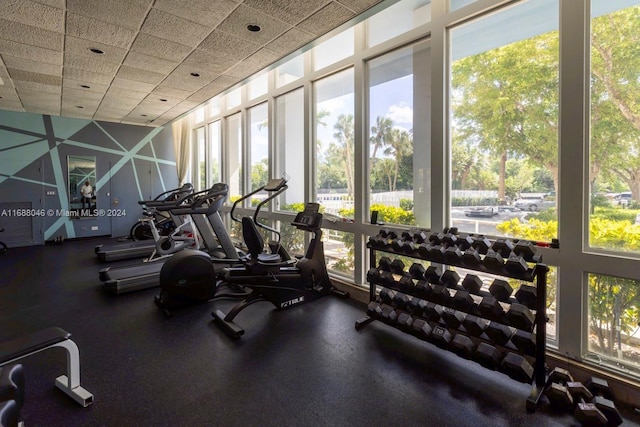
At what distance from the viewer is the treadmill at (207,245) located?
13.4 ft

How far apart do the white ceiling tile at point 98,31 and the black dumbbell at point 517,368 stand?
459 centimetres

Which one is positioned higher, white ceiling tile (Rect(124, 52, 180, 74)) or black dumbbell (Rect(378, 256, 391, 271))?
white ceiling tile (Rect(124, 52, 180, 74))

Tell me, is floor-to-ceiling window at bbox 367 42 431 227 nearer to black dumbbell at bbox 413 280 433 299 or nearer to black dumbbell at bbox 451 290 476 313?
black dumbbell at bbox 413 280 433 299

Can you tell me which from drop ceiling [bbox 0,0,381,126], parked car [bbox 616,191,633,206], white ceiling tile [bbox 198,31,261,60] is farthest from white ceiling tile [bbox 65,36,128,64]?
parked car [bbox 616,191,633,206]

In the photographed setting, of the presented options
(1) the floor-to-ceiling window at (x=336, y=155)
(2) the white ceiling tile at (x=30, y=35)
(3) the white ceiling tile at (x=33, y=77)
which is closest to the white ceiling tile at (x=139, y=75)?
(2) the white ceiling tile at (x=30, y=35)

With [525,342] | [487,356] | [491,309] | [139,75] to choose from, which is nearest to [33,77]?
[139,75]

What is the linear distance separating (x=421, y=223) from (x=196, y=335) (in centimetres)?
253

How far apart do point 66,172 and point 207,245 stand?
5120mm

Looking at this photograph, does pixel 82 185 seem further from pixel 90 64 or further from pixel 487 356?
pixel 487 356

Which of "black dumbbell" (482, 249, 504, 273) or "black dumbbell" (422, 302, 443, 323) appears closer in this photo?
"black dumbbell" (482, 249, 504, 273)

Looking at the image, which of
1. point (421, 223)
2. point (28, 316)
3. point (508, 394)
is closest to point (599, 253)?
point (508, 394)

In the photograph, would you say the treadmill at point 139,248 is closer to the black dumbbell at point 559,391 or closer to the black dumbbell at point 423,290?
the black dumbbell at point 423,290

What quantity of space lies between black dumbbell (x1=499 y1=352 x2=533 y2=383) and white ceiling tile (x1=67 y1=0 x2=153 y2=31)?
412 centimetres

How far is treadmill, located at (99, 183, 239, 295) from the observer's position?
4.09 metres
